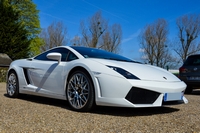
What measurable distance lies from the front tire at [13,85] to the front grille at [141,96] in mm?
3024

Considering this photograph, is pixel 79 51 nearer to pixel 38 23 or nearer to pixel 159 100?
pixel 159 100

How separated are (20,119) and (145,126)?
160cm

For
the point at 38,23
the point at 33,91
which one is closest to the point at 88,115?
the point at 33,91

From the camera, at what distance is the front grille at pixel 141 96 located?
11.3 feet

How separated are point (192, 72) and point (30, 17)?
2648 centimetres

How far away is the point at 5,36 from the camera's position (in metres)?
26.0

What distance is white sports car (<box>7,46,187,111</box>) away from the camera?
348 cm

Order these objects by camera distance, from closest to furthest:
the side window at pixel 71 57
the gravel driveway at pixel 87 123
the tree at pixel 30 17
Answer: the gravel driveway at pixel 87 123
the side window at pixel 71 57
the tree at pixel 30 17

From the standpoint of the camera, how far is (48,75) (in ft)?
15.1

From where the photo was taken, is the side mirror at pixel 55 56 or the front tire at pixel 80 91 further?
the side mirror at pixel 55 56

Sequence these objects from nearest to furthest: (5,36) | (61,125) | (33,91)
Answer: (61,125) < (33,91) < (5,36)

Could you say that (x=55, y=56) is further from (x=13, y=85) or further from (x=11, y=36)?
(x=11, y=36)

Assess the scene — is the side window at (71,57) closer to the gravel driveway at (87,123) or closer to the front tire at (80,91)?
the front tire at (80,91)

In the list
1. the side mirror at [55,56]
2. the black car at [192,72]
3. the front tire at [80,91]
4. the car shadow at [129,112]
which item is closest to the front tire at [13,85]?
the side mirror at [55,56]
